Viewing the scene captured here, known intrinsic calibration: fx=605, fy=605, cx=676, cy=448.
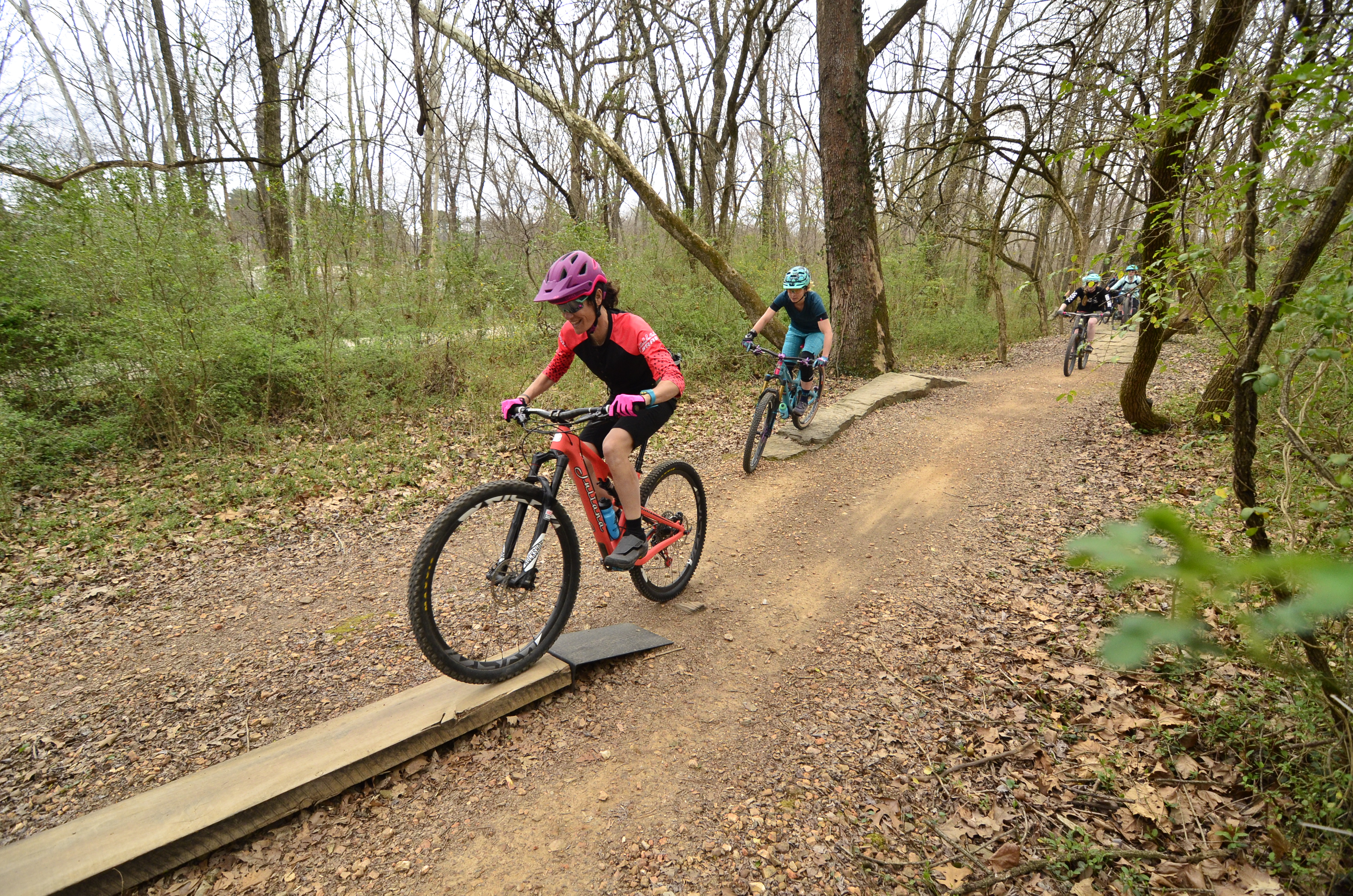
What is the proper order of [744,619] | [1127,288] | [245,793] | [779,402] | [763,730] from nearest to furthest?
[245,793], [763,730], [744,619], [779,402], [1127,288]

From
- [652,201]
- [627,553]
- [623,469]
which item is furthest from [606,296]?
[652,201]

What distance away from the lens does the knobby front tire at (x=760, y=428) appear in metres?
7.18

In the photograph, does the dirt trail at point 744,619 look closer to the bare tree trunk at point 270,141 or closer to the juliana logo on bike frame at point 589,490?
the juliana logo on bike frame at point 589,490

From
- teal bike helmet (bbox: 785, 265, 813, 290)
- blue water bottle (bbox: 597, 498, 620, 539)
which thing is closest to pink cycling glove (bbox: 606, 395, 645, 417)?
blue water bottle (bbox: 597, 498, 620, 539)

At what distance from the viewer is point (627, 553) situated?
3.94m

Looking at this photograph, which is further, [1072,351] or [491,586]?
[1072,351]

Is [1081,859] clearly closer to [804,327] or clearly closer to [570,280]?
[570,280]

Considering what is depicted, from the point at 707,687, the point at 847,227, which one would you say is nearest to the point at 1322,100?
the point at 707,687

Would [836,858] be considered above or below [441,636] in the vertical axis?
below

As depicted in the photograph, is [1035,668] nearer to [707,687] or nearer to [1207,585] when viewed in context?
[707,687]

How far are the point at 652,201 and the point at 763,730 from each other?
1008cm

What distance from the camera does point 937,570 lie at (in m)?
4.92

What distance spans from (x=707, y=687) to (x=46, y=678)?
4.36 m

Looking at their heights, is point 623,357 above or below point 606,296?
below
